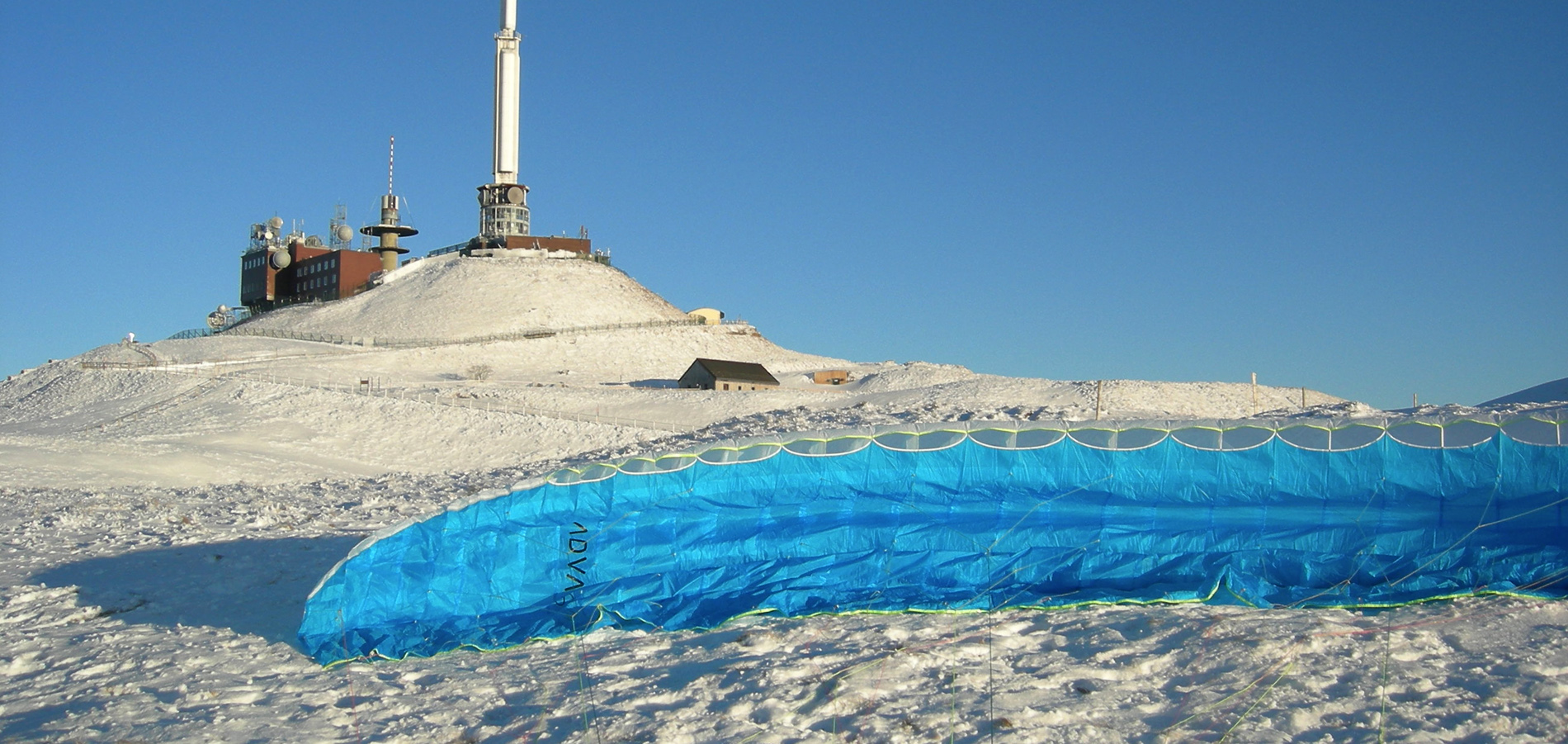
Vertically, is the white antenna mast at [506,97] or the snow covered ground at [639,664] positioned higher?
the white antenna mast at [506,97]

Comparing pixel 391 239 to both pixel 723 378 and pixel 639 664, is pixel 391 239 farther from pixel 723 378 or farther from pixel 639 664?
pixel 639 664

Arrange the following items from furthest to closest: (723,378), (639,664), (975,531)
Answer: (723,378) → (975,531) → (639,664)

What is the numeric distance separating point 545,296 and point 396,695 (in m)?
75.0

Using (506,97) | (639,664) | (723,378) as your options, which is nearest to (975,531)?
(639,664)

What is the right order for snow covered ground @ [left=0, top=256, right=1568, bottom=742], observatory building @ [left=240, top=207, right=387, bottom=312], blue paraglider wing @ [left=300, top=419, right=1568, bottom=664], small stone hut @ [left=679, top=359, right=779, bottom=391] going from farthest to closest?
observatory building @ [left=240, top=207, right=387, bottom=312]
small stone hut @ [left=679, top=359, right=779, bottom=391]
blue paraglider wing @ [left=300, top=419, right=1568, bottom=664]
snow covered ground @ [left=0, top=256, right=1568, bottom=742]

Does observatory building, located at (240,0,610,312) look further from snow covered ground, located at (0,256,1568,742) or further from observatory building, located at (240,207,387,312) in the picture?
snow covered ground, located at (0,256,1568,742)

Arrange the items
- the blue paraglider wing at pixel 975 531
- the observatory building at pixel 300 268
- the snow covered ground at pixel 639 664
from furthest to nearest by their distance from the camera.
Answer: the observatory building at pixel 300 268, the blue paraglider wing at pixel 975 531, the snow covered ground at pixel 639 664

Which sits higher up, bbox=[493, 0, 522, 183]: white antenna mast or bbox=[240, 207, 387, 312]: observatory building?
bbox=[493, 0, 522, 183]: white antenna mast

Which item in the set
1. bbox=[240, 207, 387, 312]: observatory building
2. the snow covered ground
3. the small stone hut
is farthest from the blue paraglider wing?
bbox=[240, 207, 387, 312]: observatory building

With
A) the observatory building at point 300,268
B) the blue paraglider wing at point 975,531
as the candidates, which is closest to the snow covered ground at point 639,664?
the blue paraglider wing at point 975,531

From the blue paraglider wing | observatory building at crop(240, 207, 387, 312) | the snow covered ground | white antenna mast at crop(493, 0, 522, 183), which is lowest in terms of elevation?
the snow covered ground

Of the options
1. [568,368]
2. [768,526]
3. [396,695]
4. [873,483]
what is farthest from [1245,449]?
[568,368]

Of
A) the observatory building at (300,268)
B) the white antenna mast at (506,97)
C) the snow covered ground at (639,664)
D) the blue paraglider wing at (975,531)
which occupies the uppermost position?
the white antenna mast at (506,97)

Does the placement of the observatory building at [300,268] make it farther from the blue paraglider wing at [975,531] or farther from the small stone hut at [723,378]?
→ the blue paraglider wing at [975,531]
